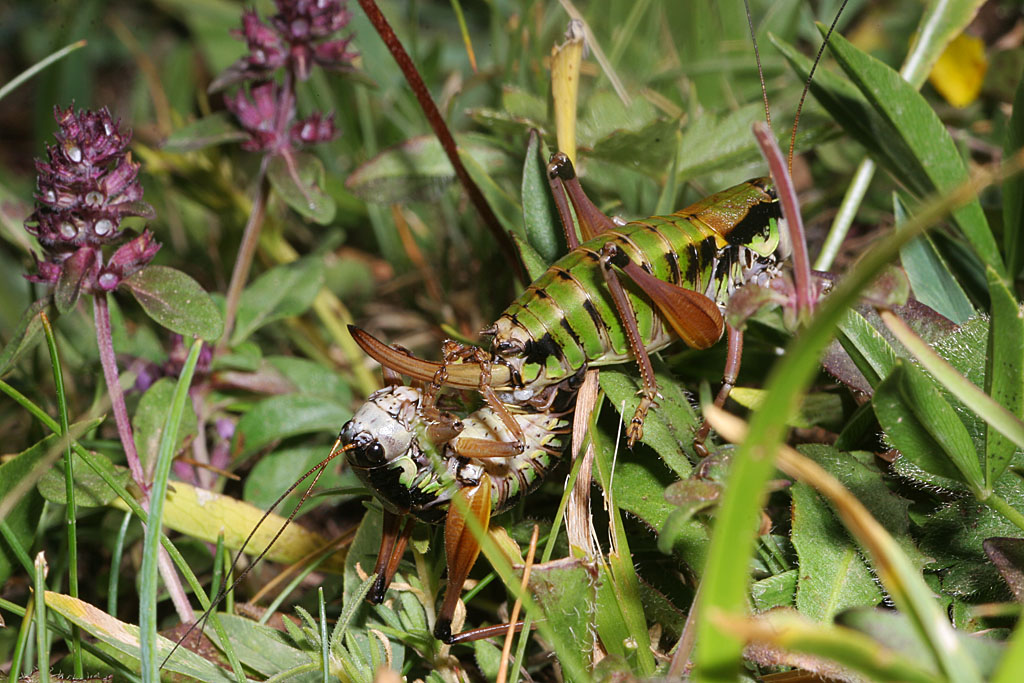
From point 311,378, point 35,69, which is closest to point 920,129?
point 311,378

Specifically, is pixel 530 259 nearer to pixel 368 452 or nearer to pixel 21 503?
pixel 368 452

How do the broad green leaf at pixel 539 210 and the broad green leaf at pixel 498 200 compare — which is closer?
the broad green leaf at pixel 539 210

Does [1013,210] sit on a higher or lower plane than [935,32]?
lower

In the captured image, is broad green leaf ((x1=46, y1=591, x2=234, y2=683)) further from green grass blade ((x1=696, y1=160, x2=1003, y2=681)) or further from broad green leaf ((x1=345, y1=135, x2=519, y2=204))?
broad green leaf ((x1=345, y1=135, x2=519, y2=204))

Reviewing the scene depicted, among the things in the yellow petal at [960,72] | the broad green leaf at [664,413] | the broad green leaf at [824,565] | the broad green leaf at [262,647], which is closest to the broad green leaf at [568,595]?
the broad green leaf at [664,413]

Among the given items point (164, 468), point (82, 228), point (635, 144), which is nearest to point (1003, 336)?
point (635, 144)

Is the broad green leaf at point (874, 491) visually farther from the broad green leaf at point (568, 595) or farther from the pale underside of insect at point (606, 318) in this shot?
the broad green leaf at point (568, 595)

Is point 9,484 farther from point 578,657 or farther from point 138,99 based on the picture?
point 138,99
